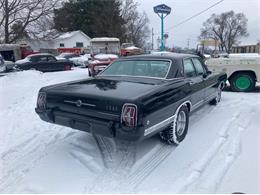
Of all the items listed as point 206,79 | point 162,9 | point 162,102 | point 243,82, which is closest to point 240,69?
point 243,82

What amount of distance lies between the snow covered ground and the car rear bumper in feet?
1.64

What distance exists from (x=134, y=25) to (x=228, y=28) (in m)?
29.9

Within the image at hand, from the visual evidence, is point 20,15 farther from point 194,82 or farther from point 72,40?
point 194,82

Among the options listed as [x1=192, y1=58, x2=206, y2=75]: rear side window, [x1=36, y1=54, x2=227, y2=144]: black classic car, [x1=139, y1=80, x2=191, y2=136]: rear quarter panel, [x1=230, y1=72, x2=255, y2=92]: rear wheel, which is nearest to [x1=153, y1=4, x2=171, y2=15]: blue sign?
[x1=230, y1=72, x2=255, y2=92]: rear wheel

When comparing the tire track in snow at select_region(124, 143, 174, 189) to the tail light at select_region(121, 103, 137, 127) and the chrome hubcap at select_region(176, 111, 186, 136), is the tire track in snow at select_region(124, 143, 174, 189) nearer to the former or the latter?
the chrome hubcap at select_region(176, 111, 186, 136)

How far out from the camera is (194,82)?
4.87 metres

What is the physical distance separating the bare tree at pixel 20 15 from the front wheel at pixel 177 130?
28.5 metres

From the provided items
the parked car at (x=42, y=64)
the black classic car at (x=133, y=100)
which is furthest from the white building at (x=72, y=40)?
the black classic car at (x=133, y=100)

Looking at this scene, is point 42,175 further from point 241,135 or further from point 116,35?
point 116,35

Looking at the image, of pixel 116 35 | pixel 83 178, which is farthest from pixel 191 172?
pixel 116 35

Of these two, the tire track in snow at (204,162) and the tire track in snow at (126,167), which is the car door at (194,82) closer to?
Result: the tire track in snow at (204,162)

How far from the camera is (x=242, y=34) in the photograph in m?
69.4

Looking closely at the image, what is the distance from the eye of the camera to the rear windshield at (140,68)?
4.39 meters

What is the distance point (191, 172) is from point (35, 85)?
7.90 m
